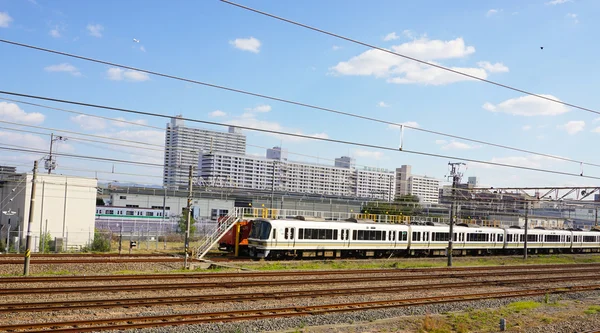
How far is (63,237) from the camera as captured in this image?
127ft

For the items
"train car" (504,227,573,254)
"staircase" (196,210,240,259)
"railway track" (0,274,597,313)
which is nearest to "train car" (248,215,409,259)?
"staircase" (196,210,240,259)

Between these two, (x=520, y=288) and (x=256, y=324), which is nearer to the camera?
(x=256, y=324)

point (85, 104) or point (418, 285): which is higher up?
point (85, 104)

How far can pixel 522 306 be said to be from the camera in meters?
18.6

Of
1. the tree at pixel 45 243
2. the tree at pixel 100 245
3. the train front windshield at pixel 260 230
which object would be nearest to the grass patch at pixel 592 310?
the train front windshield at pixel 260 230

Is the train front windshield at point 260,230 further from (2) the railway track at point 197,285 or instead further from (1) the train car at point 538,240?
(1) the train car at point 538,240

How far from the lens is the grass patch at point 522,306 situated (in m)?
18.0

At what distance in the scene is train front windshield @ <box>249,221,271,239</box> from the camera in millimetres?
32500

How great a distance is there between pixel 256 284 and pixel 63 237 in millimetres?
24115

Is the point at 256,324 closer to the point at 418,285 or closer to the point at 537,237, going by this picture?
the point at 418,285

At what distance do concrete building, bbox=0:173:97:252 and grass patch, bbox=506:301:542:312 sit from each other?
30.0 m

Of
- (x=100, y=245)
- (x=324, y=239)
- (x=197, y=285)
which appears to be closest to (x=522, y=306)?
(x=197, y=285)

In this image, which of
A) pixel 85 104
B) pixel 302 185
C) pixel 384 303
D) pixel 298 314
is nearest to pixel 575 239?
pixel 384 303

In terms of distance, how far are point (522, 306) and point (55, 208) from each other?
110 ft
